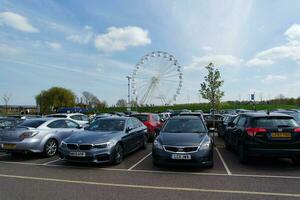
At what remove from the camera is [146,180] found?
7.33 metres

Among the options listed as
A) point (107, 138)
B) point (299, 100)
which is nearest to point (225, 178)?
point (107, 138)

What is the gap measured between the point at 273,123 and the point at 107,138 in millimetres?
4939

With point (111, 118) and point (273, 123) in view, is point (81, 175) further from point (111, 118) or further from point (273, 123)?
point (273, 123)

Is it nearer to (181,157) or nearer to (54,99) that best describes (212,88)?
(181,157)

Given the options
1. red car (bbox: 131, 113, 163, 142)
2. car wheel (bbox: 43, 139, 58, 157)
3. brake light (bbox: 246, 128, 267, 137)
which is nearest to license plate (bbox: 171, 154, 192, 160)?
brake light (bbox: 246, 128, 267, 137)

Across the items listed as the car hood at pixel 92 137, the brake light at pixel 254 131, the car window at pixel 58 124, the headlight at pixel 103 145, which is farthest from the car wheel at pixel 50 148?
the brake light at pixel 254 131

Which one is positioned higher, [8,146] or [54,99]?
[54,99]

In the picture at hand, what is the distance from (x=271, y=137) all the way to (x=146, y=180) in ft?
12.7

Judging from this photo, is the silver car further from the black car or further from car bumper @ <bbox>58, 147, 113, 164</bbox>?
the black car

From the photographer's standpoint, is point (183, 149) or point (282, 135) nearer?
point (183, 149)

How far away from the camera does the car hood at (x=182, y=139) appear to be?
8.27 meters

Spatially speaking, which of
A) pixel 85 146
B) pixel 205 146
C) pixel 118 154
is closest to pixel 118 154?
pixel 118 154

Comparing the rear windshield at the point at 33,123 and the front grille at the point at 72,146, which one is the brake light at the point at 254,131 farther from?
the rear windshield at the point at 33,123

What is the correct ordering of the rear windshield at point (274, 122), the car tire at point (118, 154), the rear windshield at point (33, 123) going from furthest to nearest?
the rear windshield at point (33, 123)
the car tire at point (118, 154)
the rear windshield at point (274, 122)
